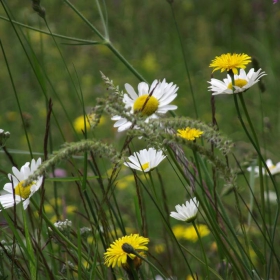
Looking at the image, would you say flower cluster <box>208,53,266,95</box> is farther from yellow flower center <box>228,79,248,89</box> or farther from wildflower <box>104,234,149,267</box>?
wildflower <box>104,234,149,267</box>

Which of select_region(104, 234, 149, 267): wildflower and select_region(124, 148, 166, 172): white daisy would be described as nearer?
select_region(104, 234, 149, 267): wildflower

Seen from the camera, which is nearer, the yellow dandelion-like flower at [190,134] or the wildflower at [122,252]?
the wildflower at [122,252]

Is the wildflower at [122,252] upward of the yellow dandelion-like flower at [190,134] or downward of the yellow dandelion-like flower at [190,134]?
downward

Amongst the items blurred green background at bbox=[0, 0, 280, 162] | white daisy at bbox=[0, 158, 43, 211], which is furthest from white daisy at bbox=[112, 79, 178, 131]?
Result: blurred green background at bbox=[0, 0, 280, 162]

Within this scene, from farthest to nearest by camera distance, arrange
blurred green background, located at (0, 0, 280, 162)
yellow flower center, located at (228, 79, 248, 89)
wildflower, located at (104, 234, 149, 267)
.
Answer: blurred green background, located at (0, 0, 280, 162) < yellow flower center, located at (228, 79, 248, 89) < wildflower, located at (104, 234, 149, 267)

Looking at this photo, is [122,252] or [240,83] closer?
[122,252]

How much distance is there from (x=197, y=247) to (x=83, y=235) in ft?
3.43

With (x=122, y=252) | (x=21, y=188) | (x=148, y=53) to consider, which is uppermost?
(x=148, y=53)

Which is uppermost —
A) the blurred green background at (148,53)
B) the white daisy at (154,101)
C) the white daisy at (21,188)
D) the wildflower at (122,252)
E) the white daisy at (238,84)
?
the blurred green background at (148,53)

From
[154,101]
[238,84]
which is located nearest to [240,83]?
[238,84]

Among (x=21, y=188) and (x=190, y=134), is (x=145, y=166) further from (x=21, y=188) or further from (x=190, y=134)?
(x=21, y=188)

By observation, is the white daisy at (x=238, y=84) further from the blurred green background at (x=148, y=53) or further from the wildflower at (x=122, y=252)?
the blurred green background at (x=148, y=53)

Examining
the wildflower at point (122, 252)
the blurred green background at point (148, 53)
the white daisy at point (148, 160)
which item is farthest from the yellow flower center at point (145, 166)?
the blurred green background at point (148, 53)

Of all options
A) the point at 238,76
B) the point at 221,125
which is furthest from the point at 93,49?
the point at 238,76
